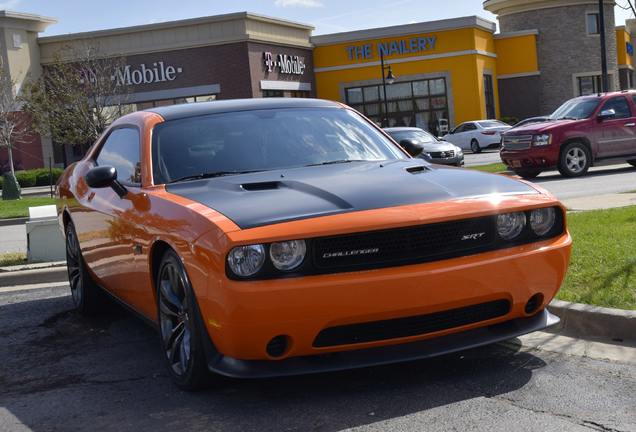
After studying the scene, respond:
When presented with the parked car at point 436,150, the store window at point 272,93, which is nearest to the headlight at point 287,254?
the parked car at point 436,150

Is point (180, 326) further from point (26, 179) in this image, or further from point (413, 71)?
point (413, 71)

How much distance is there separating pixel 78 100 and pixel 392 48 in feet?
60.5

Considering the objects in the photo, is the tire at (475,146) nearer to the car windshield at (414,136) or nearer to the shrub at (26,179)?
the car windshield at (414,136)

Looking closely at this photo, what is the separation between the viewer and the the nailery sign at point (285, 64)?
132 feet

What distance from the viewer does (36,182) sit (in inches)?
1277

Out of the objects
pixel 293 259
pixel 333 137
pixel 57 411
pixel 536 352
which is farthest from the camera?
pixel 333 137

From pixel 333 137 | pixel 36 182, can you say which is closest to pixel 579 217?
pixel 333 137

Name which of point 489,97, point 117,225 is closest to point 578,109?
point 117,225

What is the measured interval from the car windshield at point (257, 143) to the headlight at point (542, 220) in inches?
52.0

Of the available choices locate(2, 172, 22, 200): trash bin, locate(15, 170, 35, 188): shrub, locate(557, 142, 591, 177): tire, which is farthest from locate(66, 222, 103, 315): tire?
locate(15, 170, 35, 188): shrub

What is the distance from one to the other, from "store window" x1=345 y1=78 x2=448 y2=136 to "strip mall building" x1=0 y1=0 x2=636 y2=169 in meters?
0.06

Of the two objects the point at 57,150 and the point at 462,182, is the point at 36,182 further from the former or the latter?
the point at 462,182

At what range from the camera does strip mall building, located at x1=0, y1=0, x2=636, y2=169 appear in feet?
128

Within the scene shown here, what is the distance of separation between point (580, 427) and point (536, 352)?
1.21 meters
